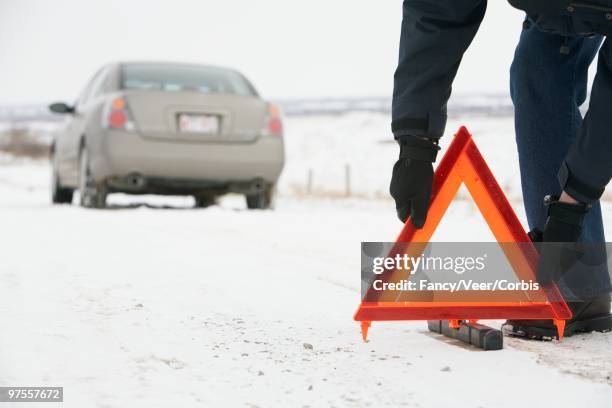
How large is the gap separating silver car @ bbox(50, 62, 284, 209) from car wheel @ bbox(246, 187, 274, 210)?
0.01 meters

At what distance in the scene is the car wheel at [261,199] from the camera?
8.23 m

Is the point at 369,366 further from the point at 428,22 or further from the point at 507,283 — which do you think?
the point at 428,22

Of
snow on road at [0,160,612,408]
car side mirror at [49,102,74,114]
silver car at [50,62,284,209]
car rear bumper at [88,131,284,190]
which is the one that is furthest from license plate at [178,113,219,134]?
snow on road at [0,160,612,408]

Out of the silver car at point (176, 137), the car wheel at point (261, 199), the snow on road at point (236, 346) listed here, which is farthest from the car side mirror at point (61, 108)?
the snow on road at point (236, 346)

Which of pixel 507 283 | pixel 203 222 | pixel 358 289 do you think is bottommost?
pixel 203 222

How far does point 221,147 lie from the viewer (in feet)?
25.3

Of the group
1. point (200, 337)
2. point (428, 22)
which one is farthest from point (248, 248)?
point (428, 22)

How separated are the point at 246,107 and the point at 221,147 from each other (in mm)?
469

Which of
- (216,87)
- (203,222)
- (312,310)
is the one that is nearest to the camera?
(312,310)

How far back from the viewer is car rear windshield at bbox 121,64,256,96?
797cm

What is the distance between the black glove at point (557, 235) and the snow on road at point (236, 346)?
0.69 feet

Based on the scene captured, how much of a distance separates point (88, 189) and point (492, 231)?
20.7ft

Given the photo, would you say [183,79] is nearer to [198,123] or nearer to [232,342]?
[198,123]

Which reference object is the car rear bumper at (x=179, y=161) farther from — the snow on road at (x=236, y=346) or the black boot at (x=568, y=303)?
the black boot at (x=568, y=303)
